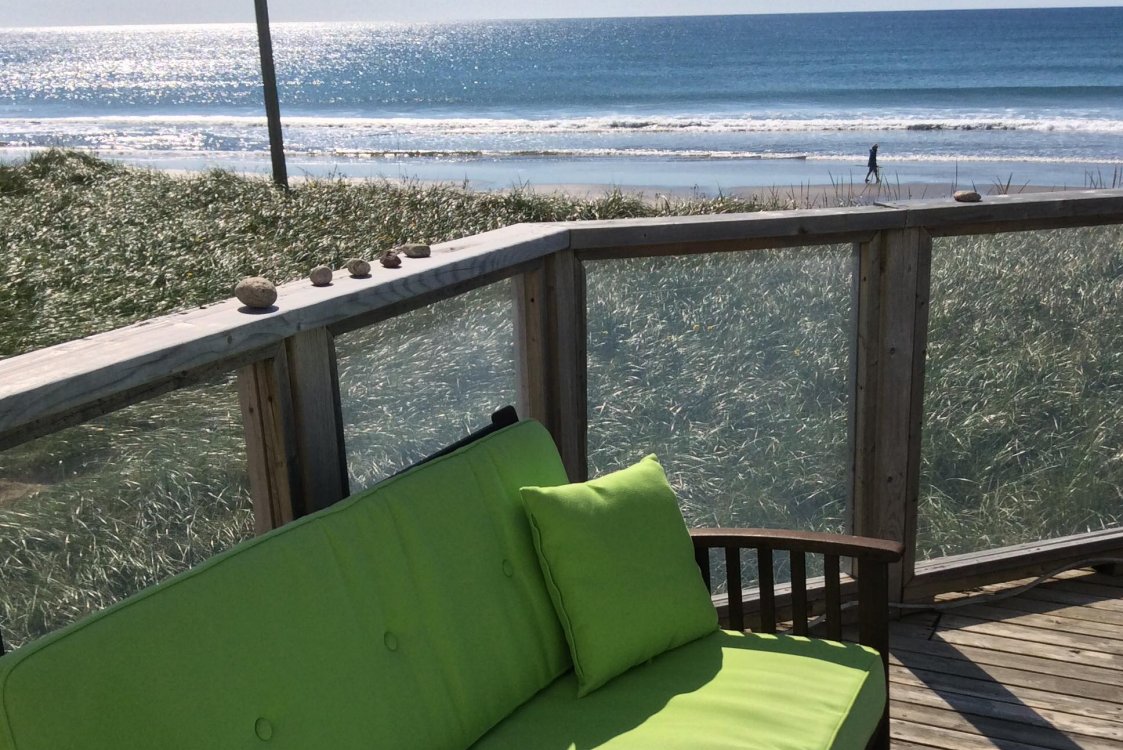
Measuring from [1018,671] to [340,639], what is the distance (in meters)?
2.02

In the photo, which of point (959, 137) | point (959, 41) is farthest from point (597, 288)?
point (959, 41)

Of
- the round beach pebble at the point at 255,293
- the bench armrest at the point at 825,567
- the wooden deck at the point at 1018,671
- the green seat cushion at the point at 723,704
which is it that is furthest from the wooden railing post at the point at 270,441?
the wooden deck at the point at 1018,671

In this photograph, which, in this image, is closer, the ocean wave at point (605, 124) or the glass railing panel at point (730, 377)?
the glass railing panel at point (730, 377)

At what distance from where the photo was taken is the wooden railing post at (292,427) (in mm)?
1905

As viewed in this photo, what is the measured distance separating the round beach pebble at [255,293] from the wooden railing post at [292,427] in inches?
4.2

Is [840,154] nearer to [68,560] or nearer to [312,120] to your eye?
[312,120]

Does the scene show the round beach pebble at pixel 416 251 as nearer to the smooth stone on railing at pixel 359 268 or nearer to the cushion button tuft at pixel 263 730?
the smooth stone on railing at pixel 359 268

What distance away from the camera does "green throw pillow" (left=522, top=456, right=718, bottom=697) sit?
2051 millimetres

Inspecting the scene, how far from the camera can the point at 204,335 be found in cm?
168

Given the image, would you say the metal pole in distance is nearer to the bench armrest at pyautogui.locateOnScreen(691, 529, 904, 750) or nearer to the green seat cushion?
the bench armrest at pyautogui.locateOnScreen(691, 529, 904, 750)

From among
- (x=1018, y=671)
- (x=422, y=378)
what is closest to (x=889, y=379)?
(x=1018, y=671)

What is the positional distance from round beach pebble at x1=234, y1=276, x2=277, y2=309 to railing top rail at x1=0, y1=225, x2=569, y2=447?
0.07 feet

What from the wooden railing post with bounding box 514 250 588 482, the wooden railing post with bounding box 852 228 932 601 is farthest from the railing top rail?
the wooden railing post with bounding box 852 228 932 601

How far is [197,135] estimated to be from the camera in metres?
26.2
